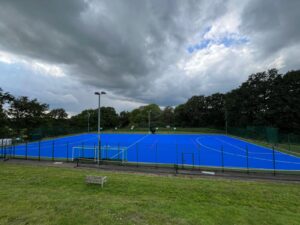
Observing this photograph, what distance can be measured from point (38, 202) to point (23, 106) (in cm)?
4778

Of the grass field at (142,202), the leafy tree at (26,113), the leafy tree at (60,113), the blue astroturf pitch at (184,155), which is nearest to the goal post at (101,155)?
the blue astroturf pitch at (184,155)

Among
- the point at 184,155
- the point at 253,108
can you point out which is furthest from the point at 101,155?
the point at 253,108

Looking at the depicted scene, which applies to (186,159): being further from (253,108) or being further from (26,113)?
(26,113)

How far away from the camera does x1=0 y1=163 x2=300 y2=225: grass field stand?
6.06 metres

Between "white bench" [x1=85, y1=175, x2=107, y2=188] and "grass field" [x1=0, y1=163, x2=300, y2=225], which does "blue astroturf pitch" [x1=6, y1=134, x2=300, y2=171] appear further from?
"white bench" [x1=85, y1=175, x2=107, y2=188]

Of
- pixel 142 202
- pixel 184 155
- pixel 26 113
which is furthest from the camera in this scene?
pixel 26 113

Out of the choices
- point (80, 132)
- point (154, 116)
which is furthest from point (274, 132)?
point (154, 116)

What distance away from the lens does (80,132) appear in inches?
2395

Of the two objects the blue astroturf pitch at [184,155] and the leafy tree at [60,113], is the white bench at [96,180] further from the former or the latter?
the leafy tree at [60,113]

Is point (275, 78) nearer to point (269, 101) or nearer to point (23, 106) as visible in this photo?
point (269, 101)

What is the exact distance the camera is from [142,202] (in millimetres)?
7430

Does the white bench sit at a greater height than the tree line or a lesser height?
lesser

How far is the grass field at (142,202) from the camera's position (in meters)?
6.06

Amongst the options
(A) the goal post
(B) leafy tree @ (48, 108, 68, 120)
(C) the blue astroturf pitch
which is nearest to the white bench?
(C) the blue astroturf pitch
